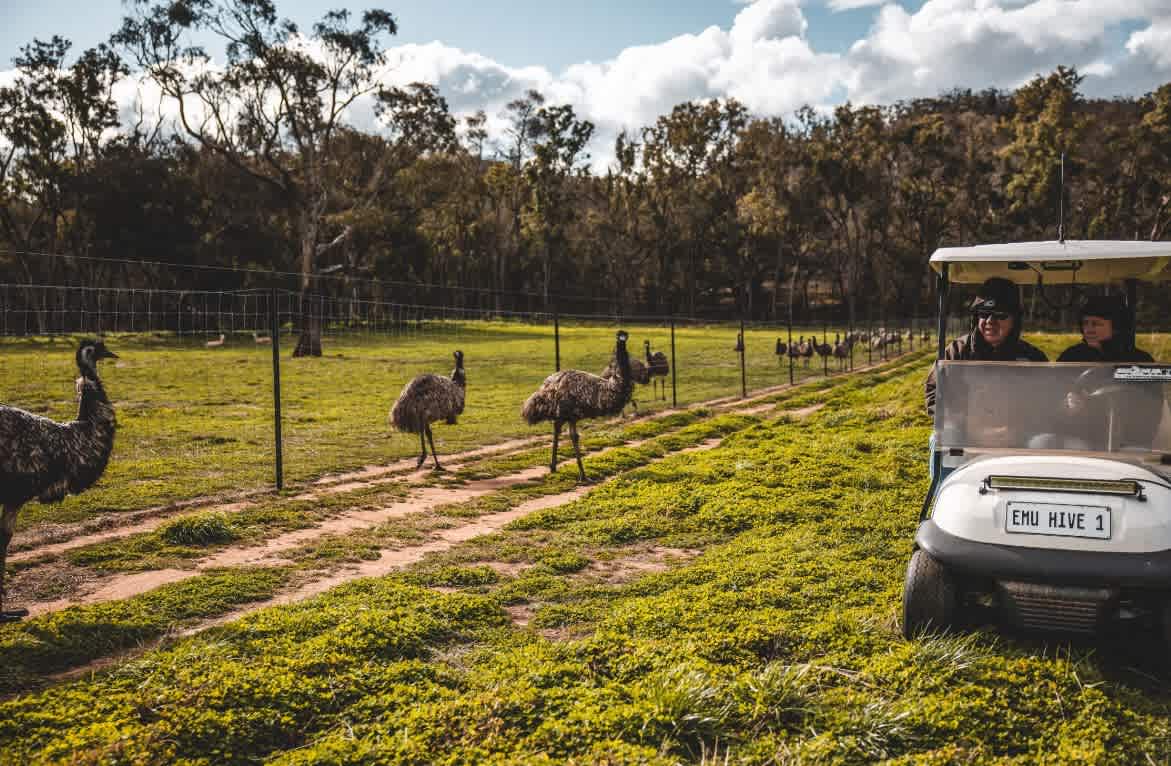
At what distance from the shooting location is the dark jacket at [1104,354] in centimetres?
542

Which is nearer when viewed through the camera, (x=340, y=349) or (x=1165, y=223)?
(x=340, y=349)

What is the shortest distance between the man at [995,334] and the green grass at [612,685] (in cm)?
165

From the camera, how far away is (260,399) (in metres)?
19.6

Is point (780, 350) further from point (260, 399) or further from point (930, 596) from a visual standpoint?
point (930, 596)

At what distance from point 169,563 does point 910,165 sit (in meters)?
63.3

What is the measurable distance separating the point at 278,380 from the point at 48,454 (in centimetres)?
443

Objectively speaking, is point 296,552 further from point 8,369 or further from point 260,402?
point 8,369

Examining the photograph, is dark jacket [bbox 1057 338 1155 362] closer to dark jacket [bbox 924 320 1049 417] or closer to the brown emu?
dark jacket [bbox 924 320 1049 417]

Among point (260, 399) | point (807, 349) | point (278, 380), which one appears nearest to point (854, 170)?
point (807, 349)

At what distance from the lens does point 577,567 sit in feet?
22.2

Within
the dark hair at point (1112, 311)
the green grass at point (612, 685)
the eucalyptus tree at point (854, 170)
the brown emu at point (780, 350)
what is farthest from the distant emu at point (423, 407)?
the eucalyptus tree at point (854, 170)

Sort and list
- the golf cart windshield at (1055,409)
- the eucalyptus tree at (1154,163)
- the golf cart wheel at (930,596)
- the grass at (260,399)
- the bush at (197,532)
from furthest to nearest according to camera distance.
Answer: the eucalyptus tree at (1154,163), the grass at (260,399), the bush at (197,532), the golf cart windshield at (1055,409), the golf cart wheel at (930,596)

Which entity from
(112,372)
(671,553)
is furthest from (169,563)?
(112,372)

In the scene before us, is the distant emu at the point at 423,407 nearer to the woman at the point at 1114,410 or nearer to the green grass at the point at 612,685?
the green grass at the point at 612,685
